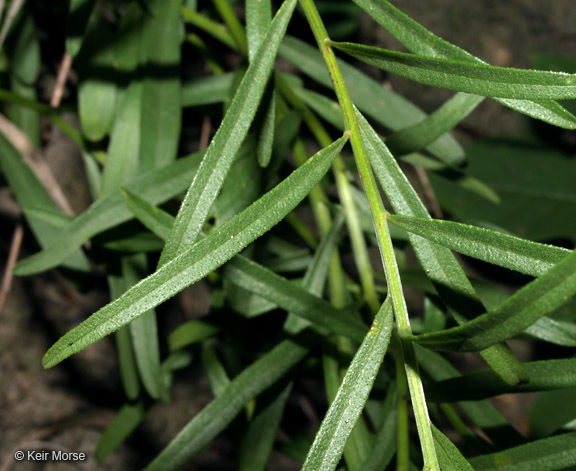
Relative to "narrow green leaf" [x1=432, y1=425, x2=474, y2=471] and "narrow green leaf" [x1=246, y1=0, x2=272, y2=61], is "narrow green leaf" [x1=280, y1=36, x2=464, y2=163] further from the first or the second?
"narrow green leaf" [x1=432, y1=425, x2=474, y2=471]

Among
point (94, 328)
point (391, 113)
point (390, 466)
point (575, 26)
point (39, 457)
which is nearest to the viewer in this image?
point (94, 328)

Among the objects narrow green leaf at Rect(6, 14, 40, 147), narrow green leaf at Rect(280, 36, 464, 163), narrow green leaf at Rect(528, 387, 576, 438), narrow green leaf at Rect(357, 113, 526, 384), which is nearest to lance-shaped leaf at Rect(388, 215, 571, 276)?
narrow green leaf at Rect(357, 113, 526, 384)

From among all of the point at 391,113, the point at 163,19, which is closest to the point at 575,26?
the point at 391,113

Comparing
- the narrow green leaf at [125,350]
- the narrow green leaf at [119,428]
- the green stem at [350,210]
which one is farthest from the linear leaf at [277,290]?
the narrow green leaf at [119,428]

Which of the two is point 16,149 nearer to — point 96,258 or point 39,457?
point 96,258

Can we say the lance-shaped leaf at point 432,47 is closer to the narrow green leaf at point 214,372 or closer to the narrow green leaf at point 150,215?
the narrow green leaf at point 150,215
